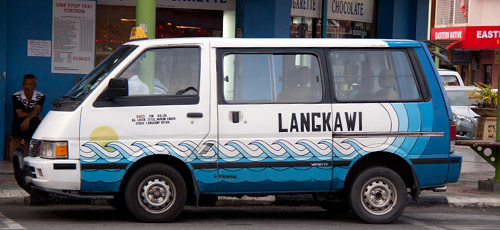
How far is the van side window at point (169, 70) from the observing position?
8.14m

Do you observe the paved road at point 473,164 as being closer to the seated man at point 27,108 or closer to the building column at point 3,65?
the seated man at point 27,108

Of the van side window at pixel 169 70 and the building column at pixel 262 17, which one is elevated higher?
the building column at pixel 262 17

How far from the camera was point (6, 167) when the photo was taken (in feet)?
40.0

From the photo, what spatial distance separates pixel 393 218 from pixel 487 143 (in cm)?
305

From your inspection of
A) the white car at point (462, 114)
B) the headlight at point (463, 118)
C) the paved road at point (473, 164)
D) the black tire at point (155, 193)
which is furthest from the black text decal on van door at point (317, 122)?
the headlight at point (463, 118)

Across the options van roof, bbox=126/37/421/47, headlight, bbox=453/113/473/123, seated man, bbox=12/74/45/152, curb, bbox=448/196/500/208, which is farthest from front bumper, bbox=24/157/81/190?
headlight, bbox=453/113/473/123

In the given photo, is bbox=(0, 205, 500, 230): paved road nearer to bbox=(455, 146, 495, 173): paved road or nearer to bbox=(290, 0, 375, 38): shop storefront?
bbox=(455, 146, 495, 173): paved road

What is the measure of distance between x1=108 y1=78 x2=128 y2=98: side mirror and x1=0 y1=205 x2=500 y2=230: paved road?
1.29 meters

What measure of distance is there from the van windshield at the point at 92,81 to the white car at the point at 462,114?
1371 centimetres

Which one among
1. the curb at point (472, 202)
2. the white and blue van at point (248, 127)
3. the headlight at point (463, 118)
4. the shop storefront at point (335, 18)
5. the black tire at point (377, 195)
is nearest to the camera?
the white and blue van at point (248, 127)

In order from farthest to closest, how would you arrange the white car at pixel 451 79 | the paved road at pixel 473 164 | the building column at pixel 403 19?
the white car at pixel 451 79 < the building column at pixel 403 19 < the paved road at pixel 473 164

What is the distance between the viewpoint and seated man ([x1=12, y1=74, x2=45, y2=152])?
40.9 ft

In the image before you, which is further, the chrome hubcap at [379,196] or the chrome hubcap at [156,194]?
the chrome hubcap at [379,196]

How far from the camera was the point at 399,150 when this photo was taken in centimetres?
851
